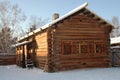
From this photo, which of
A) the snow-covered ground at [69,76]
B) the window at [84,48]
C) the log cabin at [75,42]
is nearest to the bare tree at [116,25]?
the log cabin at [75,42]

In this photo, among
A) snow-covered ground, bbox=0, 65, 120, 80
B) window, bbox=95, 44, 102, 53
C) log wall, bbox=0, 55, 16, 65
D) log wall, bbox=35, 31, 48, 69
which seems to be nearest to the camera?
snow-covered ground, bbox=0, 65, 120, 80

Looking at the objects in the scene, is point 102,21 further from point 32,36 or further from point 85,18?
point 32,36

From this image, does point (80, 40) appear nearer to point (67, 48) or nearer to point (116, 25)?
point (67, 48)

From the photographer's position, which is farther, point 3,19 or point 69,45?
point 3,19

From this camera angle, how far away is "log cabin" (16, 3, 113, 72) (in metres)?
20.2

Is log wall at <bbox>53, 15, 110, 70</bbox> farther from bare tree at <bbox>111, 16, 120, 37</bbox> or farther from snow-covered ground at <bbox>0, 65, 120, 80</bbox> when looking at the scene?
bare tree at <bbox>111, 16, 120, 37</bbox>

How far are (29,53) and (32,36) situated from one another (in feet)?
7.49

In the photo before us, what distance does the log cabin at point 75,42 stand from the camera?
66.3ft

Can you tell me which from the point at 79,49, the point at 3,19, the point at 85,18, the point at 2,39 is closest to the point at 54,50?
the point at 79,49

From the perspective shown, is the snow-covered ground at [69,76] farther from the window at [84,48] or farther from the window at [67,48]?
the window at [84,48]

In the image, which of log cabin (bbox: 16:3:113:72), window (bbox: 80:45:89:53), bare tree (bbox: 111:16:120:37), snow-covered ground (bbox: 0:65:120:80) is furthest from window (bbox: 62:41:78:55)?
bare tree (bbox: 111:16:120:37)

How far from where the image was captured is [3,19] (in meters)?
44.7

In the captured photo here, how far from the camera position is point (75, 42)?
21094 mm

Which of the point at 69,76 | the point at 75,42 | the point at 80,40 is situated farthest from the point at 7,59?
the point at 69,76
